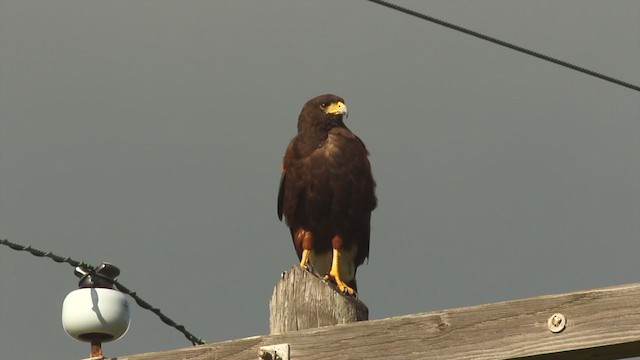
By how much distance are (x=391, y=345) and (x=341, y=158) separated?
5533 millimetres

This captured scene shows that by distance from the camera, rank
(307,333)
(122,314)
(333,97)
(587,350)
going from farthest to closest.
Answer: (333,97) → (122,314) → (307,333) → (587,350)

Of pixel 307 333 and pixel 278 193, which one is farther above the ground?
pixel 278 193

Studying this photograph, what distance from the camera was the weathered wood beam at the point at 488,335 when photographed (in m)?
2.81

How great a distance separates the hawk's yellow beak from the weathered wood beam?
19.1ft

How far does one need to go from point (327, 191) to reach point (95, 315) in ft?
16.6

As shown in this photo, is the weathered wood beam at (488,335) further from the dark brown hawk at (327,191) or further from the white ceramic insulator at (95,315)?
the dark brown hawk at (327,191)

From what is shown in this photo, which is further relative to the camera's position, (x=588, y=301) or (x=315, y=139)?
(x=315, y=139)

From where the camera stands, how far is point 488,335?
299cm

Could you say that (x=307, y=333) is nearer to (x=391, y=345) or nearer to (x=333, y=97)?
(x=391, y=345)

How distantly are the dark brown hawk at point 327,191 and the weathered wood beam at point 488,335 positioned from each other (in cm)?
512

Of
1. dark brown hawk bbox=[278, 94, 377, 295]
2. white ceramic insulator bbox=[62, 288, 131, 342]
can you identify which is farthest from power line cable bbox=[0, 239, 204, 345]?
dark brown hawk bbox=[278, 94, 377, 295]

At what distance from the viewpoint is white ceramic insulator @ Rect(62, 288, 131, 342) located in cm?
361

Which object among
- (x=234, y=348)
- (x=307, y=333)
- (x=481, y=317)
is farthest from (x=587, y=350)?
(x=234, y=348)

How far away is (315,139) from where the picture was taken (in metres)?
8.76
